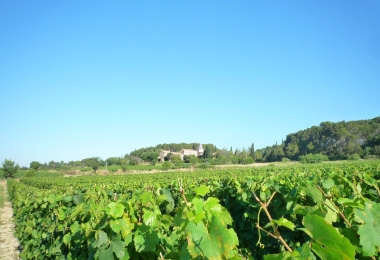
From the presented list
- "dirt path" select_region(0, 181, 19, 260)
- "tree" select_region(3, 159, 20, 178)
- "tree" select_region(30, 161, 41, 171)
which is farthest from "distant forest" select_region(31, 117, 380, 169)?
"dirt path" select_region(0, 181, 19, 260)

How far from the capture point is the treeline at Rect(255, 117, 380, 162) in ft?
287

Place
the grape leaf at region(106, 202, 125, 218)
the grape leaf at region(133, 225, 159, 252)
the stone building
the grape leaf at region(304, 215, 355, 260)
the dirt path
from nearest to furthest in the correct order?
the grape leaf at region(304, 215, 355, 260) < the grape leaf at region(133, 225, 159, 252) < the grape leaf at region(106, 202, 125, 218) < the dirt path < the stone building

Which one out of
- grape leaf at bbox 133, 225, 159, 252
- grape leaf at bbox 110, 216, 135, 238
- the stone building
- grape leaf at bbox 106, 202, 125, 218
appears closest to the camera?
grape leaf at bbox 133, 225, 159, 252

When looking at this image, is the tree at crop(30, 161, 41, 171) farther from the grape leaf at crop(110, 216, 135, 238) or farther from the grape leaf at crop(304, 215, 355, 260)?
the grape leaf at crop(304, 215, 355, 260)

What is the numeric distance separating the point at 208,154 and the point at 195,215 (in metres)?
124

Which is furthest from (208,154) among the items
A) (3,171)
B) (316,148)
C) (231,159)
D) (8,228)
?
(8,228)

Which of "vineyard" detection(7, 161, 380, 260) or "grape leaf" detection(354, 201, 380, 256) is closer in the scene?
"vineyard" detection(7, 161, 380, 260)

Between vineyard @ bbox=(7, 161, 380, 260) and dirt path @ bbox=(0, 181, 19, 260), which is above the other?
vineyard @ bbox=(7, 161, 380, 260)

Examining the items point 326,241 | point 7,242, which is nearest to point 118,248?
point 326,241

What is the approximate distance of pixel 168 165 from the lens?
241ft

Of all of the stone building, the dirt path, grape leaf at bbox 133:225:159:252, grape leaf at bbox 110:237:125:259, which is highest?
the stone building

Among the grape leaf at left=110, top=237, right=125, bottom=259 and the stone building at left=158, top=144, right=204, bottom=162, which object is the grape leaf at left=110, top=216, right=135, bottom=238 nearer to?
the grape leaf at left=110, top=237, right=125, bottom=259

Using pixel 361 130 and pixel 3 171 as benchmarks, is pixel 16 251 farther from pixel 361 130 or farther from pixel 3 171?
pixel 361 130

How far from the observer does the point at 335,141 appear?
101m
